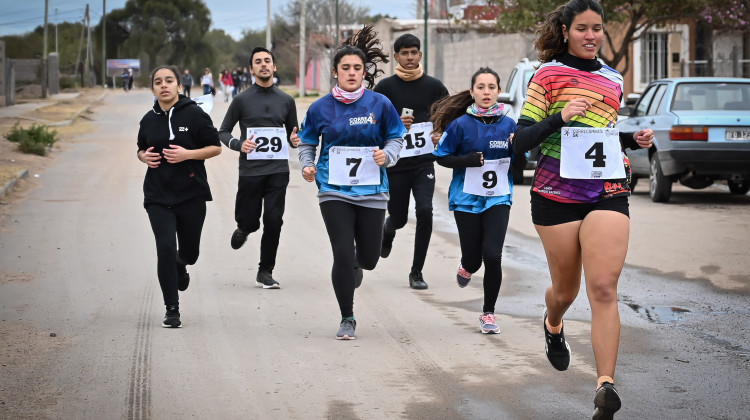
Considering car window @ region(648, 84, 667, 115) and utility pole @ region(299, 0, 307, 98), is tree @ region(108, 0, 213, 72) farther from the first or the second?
car window @ region(648, 84, 667, 115)

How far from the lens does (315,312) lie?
930 cm

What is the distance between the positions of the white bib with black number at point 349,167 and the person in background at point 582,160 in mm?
2172

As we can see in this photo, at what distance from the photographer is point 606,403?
18.3 ft

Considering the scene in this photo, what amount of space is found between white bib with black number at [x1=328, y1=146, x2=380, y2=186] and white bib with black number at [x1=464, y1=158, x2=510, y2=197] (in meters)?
0.85

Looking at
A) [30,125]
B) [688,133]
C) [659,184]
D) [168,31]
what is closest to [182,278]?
[688,133]

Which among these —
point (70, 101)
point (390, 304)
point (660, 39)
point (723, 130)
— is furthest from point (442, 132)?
point (70, 101)

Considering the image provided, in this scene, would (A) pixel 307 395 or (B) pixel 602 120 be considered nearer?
(B) pixel 602 120

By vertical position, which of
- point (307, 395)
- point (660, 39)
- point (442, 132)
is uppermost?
point (660, 39)

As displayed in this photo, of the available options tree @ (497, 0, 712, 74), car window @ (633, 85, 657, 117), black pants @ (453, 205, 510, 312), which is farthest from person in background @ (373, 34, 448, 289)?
tree @ (497, 0, 712, 74)

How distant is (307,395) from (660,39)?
31274mm

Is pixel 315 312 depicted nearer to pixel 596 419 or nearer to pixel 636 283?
pixel 636 283

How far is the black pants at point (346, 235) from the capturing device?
823 centimetres

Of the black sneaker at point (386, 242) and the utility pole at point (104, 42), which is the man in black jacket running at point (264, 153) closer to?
the black sneaker at point (386, 242)

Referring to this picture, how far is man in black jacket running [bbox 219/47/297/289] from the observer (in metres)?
10.6
